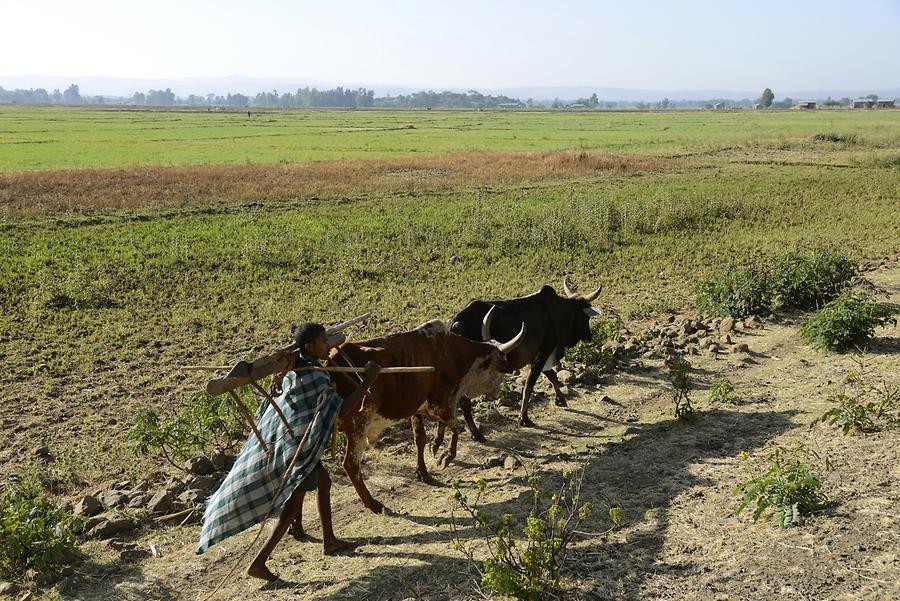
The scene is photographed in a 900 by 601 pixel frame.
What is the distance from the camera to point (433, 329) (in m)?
7.72

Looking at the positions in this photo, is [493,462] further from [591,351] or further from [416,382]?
[591,351]

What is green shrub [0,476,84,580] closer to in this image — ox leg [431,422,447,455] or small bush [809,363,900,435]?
ox leg [431,422,447,455]

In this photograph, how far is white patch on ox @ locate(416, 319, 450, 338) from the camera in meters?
7.64

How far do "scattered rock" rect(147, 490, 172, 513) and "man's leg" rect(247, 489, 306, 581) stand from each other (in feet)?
5.16

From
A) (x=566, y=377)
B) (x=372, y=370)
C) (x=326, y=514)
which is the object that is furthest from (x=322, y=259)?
(x=326, y=514)

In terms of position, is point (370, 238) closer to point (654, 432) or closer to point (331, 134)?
point (654, 432)

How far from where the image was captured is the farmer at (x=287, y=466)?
5445 mm

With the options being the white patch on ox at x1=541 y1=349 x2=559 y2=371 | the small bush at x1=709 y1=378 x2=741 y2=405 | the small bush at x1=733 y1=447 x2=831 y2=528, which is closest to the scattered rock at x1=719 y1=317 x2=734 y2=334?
the small bush at x1=709 y1=378 x2=741 y2=405

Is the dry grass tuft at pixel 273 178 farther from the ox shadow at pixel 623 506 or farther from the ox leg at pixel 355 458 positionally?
the ox shadow at pixel 623 506

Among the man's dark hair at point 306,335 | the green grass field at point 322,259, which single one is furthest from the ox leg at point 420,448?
the green grass field at point 322,259

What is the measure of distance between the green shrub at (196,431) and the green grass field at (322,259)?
2.04 ft

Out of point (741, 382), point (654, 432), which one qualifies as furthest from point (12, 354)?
point (741, 382)

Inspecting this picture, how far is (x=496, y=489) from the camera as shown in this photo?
715 cm

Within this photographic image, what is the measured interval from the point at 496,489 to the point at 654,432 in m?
2.11
